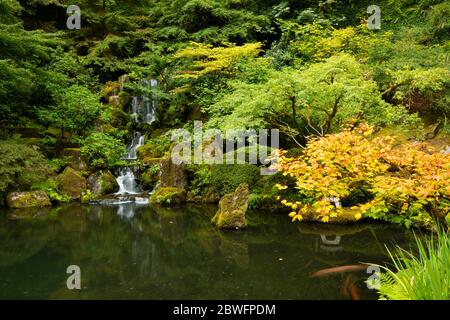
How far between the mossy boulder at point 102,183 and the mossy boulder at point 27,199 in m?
1.66

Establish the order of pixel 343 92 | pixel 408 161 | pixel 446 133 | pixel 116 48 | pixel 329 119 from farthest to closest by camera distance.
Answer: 1. pixel 116 48
2. pixel 446 133
3. pixel 329 119
4. pixel 343 92
5. pixel 408 161

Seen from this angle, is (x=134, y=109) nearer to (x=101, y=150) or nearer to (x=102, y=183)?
(x=101, y=150)

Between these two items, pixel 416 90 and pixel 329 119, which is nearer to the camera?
pixel 329 119

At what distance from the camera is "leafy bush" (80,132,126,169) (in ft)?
47.2

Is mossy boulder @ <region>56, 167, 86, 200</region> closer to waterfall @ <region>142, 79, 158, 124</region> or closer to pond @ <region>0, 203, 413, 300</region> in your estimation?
pond @ <region>0, 203, 413, 300</region>

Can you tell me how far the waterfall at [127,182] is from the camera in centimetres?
1414

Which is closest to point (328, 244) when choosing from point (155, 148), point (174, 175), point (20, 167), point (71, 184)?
point (174, 175)

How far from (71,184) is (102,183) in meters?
1.03

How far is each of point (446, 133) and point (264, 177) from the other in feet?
19.2

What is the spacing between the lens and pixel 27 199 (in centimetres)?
1194

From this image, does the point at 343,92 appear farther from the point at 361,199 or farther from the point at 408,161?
the point at 408,161

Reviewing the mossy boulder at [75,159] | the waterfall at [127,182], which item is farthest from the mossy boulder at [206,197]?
the mossy boulder at [75,159]

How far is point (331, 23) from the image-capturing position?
1725 cm
